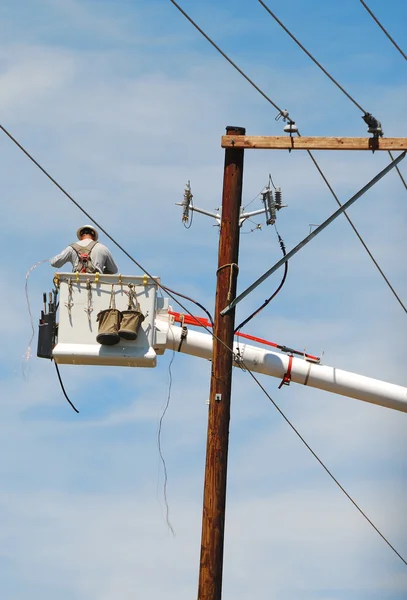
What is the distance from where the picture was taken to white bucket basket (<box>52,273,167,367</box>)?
52.7ft

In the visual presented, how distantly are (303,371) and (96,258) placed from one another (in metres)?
3.37

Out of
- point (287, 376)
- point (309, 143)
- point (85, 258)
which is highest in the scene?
point (309, 143)

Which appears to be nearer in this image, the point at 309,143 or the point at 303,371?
the point at 309,143

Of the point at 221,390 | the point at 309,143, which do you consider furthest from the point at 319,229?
the point at 221,390

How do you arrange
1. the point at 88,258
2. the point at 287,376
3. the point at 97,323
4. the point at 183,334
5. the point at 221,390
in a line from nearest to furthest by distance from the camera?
Answer: the point at 221,390 < the point at 97,323 < the point at 88,258 < the point at 183,334 < the point at 287,376

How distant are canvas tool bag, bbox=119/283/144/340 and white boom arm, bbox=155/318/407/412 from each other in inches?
17.8

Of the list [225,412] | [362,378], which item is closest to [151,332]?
[225,412]

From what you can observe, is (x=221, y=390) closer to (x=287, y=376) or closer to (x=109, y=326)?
(x=109, y=326)

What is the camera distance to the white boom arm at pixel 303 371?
17577mm

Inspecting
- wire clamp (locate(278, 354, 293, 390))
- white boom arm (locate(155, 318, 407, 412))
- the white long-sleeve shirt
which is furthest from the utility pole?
wire clamp (locate(278, 354, 293, 390))

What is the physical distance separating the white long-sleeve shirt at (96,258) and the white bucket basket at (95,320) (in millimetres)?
411

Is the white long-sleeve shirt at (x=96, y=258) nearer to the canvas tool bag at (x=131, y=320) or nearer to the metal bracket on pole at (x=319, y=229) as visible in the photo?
the canvas tool bag at (x=131, y=320)

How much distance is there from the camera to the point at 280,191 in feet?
55.7

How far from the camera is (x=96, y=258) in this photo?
16688mm
